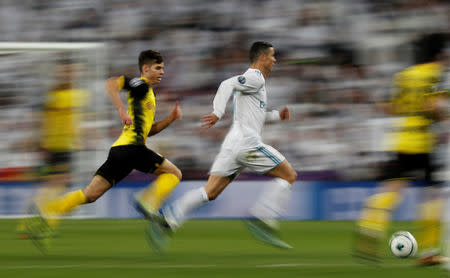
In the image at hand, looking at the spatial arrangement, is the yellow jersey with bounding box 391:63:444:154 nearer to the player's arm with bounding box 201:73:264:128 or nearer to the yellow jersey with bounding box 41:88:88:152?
the player's arm with bounding box 201:73:264:128

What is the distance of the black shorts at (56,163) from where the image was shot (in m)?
10.1

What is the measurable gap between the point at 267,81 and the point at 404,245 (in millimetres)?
6621

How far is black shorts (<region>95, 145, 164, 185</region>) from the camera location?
23.7 feet

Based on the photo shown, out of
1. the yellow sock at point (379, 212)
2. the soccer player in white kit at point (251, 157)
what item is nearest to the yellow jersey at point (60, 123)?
the soccer player in white kit at point (251, 157)

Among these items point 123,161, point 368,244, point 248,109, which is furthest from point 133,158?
point 368,244

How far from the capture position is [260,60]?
7.78 metres

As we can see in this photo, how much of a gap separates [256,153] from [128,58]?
678 centimetres

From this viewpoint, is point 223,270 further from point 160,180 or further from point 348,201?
point 348,201

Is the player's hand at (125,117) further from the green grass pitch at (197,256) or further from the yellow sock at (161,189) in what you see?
the green grass pitch at (197,256)

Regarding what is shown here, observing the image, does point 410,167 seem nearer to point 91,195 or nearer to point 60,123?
point 91,195

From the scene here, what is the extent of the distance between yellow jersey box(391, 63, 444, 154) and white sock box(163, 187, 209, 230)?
1.81 m

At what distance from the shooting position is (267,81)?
1300 cm

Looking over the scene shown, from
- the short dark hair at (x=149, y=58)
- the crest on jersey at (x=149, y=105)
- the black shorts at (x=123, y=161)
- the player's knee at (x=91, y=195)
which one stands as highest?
the short dark hair at (x=149, y=58)

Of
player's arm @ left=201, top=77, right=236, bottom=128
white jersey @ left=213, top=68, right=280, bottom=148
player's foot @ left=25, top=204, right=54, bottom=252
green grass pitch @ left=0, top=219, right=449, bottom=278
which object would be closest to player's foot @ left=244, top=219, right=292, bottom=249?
green grass pitch @ left=0, top=219, right=449, bottom=278
